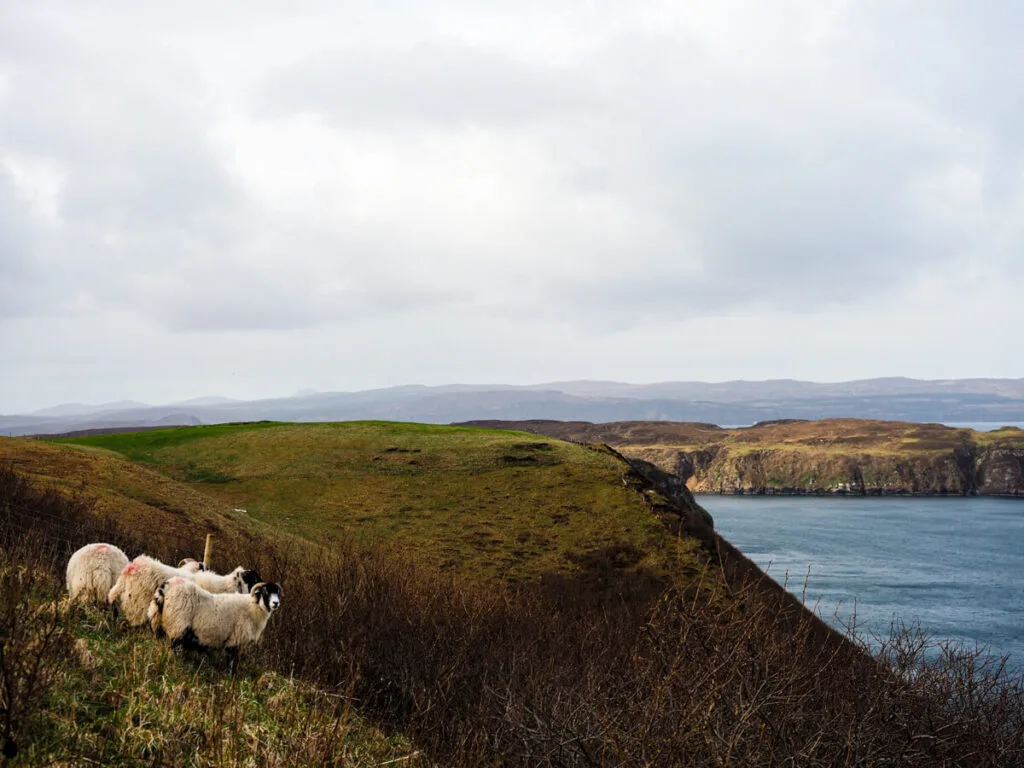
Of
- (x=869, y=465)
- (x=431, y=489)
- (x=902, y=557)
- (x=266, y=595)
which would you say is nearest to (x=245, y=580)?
(x=266, y=595)

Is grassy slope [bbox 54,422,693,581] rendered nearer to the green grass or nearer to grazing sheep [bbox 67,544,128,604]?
grazing sheep [bbox 67,544,128,604]

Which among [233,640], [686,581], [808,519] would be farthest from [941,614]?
A: [808,519]

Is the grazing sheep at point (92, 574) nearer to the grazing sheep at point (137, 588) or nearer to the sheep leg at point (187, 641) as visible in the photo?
the grazing sheep at point (137, 588)

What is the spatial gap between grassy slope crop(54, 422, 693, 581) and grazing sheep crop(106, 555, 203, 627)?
2260cm

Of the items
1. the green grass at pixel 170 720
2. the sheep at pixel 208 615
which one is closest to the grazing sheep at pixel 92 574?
the green grass at pixel 170 720

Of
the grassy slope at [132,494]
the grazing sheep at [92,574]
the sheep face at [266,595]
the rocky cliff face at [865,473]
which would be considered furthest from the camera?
the rocky cliff face at [865,473]

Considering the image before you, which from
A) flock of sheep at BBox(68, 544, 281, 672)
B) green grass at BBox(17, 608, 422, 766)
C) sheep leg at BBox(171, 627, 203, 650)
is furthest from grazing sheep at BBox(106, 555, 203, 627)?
sheep leg at BBox(171, 627, 203, 650)

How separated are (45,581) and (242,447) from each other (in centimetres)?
4377

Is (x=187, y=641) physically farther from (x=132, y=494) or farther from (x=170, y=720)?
(x=132, y=494)

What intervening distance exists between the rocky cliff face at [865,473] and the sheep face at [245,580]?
174044 mm

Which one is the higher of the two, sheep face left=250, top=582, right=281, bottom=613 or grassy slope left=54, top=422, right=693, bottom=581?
sheep face left=250, top=582, right=281, bottom=613

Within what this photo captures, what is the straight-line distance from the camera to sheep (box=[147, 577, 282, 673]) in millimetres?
10188

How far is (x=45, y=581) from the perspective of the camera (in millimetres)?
11305

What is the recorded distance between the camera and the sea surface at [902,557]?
54.5 m
